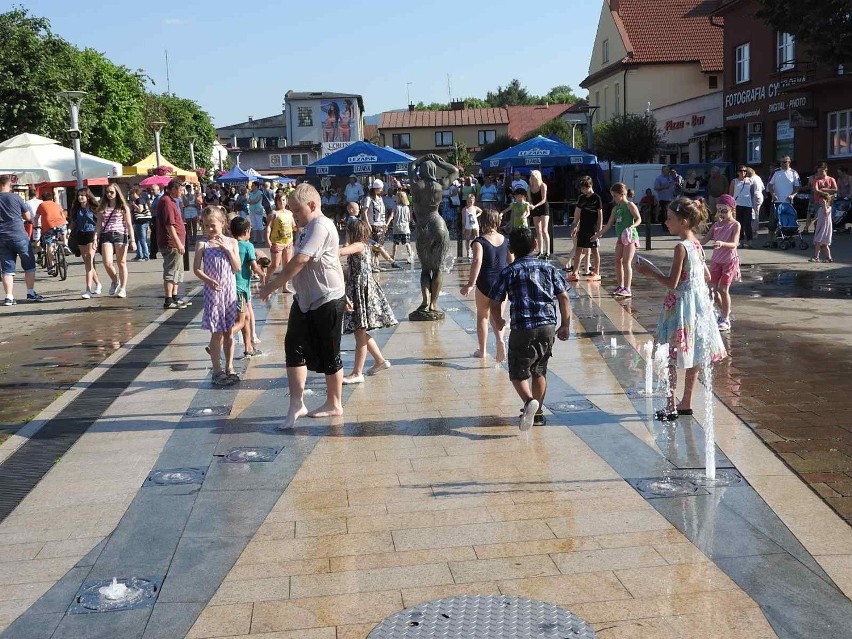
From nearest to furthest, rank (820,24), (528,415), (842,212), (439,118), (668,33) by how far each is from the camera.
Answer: (528,415) → (820,24) → (842,212) → (668,33) → (439,118)

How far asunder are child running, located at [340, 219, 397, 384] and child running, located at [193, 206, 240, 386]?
37.7 inches

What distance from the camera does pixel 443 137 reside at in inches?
3634

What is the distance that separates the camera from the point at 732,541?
4410mm

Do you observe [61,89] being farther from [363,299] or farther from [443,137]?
[443,137]

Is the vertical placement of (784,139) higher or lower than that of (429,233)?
higher

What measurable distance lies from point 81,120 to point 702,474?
37.3 meters

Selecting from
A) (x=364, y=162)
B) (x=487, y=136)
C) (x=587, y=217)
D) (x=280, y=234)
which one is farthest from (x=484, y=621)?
Answer: (x=487, y=136)

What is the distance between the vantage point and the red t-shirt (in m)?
13.2

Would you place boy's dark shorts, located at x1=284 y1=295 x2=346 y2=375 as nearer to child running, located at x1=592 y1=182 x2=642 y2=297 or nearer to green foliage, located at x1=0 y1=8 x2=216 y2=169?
child running, located at x1=592 y1=182 x2=642 y2=297

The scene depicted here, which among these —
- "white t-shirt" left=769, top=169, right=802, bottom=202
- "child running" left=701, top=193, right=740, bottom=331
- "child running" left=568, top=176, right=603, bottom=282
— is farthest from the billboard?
"child running" left=701, top=193, right=740, bottom=331

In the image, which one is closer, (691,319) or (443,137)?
(691,319)

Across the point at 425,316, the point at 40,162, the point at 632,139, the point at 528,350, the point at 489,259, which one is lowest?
the point at 425,316

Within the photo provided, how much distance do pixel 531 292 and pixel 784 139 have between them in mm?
27207

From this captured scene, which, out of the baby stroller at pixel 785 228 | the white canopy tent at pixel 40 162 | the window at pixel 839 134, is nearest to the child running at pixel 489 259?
the baby stroller at pixel 785 228
